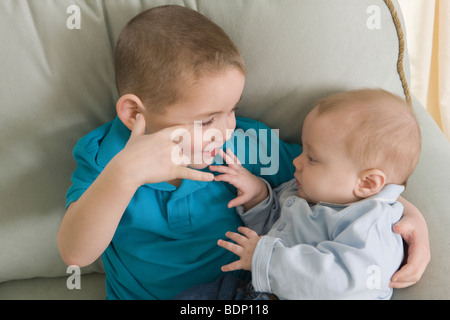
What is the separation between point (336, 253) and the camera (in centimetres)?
76

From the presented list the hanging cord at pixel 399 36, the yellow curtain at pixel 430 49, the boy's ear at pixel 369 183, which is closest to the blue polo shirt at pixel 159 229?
the boy's ear at pixel 369 183

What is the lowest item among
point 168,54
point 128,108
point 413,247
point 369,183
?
point 413,247

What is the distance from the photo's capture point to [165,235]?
924 mm

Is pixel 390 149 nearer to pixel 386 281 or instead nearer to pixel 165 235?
pixel 386 281

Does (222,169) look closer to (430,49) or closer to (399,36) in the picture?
(399,36)

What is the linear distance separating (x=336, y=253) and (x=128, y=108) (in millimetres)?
506

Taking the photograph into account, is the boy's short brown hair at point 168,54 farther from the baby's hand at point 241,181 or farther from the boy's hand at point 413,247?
the boy's hand at point 413,247

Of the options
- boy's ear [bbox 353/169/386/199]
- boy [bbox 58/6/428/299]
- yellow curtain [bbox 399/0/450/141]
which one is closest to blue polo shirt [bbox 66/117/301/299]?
boy [bbox 58/6/428/299]

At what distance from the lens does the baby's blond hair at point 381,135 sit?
2.63ft

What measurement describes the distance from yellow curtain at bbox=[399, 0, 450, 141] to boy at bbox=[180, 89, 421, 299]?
83 centimetres

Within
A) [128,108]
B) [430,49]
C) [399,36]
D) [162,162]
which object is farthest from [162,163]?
[430,49]
